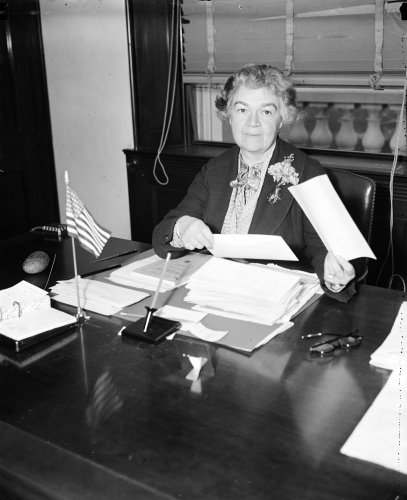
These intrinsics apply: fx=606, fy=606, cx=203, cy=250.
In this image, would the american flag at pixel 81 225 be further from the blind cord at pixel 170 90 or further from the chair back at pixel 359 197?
the blind cord at pixel 170 90

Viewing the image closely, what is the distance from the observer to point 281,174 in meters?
2.14

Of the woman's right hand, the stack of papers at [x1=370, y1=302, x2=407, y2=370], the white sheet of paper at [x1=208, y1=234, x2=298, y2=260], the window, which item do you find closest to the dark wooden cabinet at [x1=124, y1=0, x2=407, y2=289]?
the window

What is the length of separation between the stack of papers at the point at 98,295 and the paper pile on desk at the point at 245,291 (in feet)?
0.55

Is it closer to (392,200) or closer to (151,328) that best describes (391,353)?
(151,328)

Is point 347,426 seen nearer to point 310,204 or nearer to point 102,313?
point 310,204

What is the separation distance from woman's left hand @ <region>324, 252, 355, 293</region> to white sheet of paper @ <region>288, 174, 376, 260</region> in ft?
0.34

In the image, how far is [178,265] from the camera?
193cm

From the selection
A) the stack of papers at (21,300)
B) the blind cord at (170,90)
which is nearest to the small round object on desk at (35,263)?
the stack of papers at (21,300)

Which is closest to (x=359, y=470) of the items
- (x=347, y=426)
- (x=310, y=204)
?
(x=347, y=426)

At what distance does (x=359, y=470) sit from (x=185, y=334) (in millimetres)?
590

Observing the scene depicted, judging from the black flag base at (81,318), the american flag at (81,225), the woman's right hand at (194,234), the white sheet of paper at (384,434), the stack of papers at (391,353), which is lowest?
the white sheet of paper at (384,434)

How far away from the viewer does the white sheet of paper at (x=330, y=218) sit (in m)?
1.47

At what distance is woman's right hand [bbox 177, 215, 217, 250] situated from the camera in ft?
5.79

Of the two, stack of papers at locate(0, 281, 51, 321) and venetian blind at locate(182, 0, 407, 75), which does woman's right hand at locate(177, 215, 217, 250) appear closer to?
stack of papers at locate(0, 281, 51, 321)
